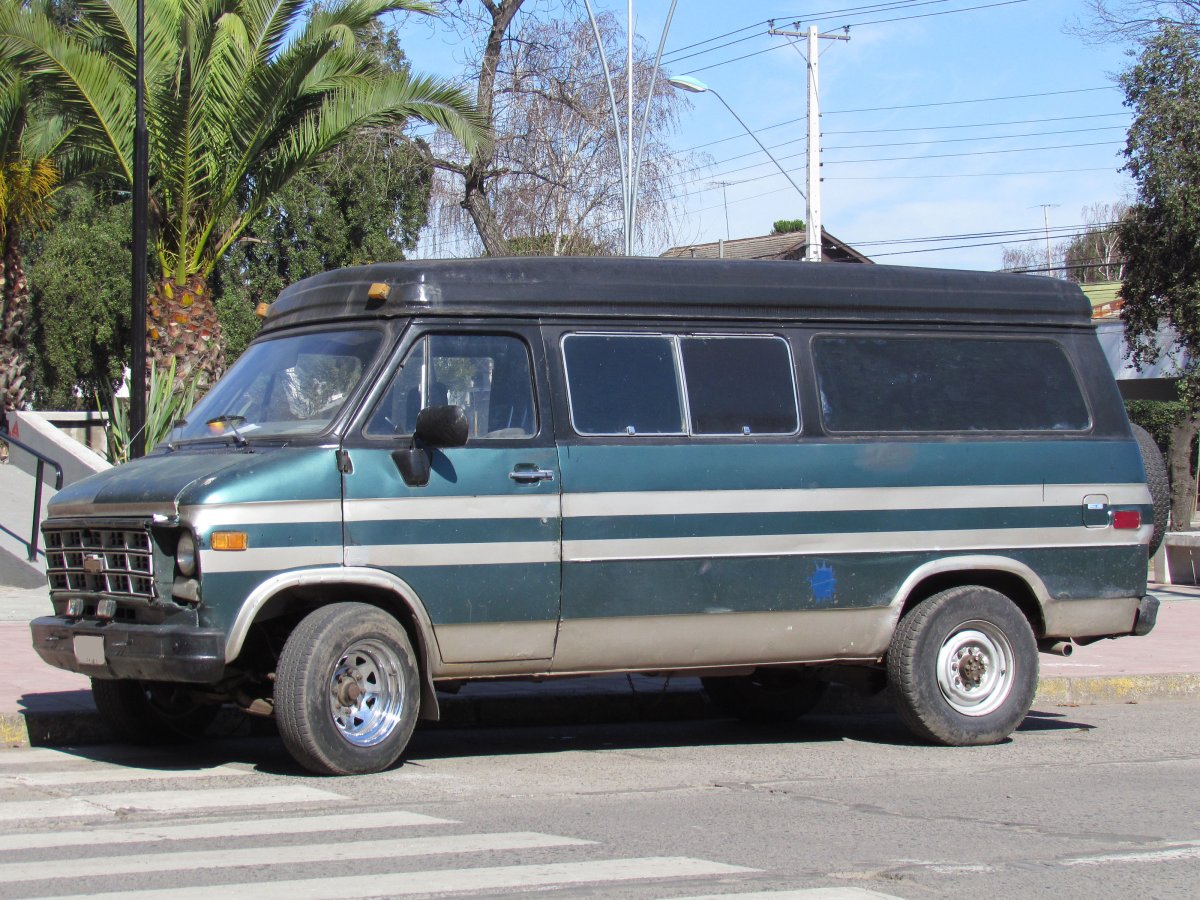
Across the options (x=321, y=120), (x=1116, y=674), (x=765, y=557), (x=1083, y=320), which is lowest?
(x=1116, y=674)

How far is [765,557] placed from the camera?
8438 millimetres

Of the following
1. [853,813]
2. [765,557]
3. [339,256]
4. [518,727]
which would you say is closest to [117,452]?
[518,727]

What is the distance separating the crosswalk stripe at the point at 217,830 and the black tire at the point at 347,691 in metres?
0.75

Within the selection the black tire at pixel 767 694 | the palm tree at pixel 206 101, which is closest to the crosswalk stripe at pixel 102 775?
the black tire at pixel 767 694

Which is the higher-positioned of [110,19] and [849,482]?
[110,19]

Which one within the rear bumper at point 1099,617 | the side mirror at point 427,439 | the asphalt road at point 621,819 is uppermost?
the side mirror at point 427,439

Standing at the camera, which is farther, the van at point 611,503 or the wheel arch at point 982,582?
the wheel arch at point 982,582

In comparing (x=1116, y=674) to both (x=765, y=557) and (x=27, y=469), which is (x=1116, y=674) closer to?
(x=765, y=557)

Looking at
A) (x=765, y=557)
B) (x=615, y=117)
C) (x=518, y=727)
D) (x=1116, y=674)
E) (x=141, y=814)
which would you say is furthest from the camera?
(x=615, y=117)

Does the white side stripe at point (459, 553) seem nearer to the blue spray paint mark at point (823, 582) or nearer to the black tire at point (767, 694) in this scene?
the blue spray paint mark at point (823, 582)

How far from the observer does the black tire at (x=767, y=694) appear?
9969mm

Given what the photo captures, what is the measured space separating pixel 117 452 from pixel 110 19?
193 inches

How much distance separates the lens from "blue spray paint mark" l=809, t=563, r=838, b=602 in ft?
28.0

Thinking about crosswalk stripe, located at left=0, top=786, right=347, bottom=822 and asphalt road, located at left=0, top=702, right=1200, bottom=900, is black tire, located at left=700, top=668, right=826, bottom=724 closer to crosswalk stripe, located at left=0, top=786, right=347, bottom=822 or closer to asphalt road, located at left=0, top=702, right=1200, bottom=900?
asphalt road, located at left=0, top=702, right=1200, bottom=900
